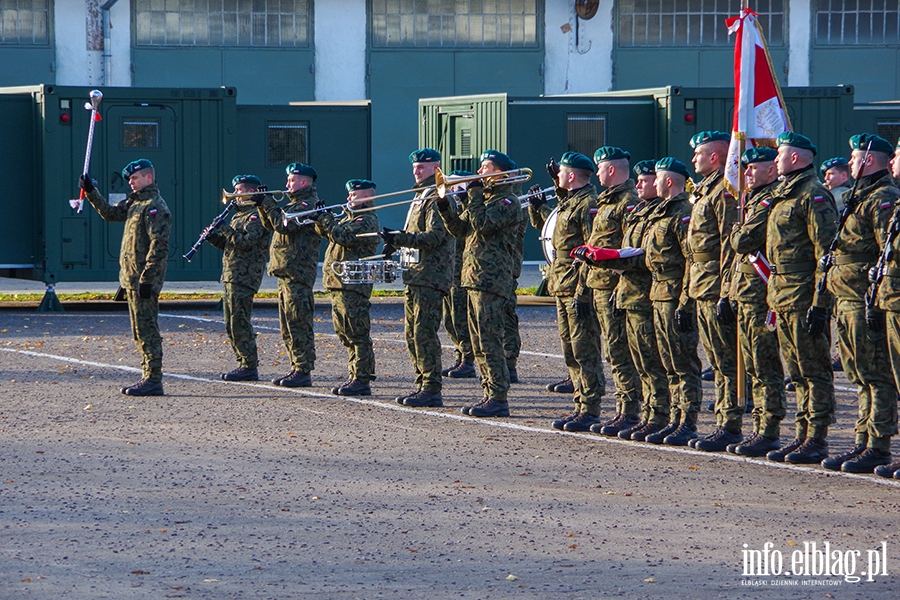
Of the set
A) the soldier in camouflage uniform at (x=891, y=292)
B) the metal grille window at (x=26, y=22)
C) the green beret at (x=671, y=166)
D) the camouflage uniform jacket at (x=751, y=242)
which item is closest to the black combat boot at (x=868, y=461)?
the soldier in camouflage uniform at (x=891, y=292)

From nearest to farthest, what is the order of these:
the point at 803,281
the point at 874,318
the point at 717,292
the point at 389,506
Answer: the point at 389,506, the point at 874,318, the point at 803,281, the point at 717,292

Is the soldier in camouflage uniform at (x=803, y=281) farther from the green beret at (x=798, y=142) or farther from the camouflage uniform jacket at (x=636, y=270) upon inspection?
the camouflage uniform jacket at (x=636, y=270)

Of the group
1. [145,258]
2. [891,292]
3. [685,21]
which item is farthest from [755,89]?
[685,21]

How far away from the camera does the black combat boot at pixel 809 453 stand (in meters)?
8.72

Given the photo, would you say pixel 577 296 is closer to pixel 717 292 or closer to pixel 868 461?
pixel 717 292

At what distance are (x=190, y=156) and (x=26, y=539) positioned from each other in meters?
12.6

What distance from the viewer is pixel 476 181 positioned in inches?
414

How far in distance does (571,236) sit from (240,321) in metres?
3.62

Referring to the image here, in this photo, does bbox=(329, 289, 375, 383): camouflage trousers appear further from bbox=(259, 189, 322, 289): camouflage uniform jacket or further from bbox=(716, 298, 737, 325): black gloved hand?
bbox=(716, 298, 737, 325): black gloved hand

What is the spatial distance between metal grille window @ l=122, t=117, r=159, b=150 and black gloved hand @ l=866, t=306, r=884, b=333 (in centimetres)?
1254

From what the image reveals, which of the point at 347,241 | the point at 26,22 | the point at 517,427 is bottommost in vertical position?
the point at 517,427

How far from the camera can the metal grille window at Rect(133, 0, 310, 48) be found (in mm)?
26609

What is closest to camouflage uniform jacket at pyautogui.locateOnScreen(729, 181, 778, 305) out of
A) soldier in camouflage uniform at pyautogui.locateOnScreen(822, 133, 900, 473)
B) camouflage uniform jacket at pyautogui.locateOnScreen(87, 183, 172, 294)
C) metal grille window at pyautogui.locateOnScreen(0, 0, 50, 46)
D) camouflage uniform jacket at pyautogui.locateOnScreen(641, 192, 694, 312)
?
camouflage uniform jacket at pyautogui.locateOnScreen(641, 192, 694, 312)

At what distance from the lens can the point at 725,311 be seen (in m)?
9.12
